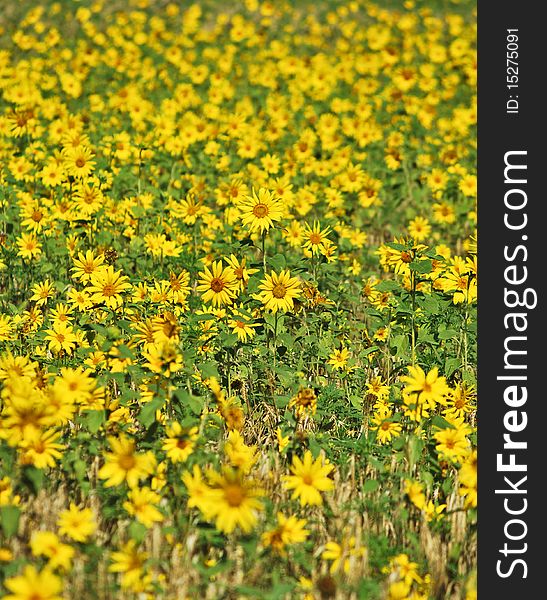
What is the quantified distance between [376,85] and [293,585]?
7986mm

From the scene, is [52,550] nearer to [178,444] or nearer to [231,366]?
[178,444]

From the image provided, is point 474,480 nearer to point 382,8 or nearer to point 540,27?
point 540,27

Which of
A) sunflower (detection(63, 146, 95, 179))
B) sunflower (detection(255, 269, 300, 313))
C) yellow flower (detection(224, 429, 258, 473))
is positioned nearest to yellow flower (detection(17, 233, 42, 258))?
sunflower (detection(63, 146, 95, 179))

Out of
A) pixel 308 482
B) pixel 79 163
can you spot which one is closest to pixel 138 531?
pixel 308 482

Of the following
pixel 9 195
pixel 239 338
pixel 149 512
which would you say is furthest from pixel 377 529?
pixel 9 195

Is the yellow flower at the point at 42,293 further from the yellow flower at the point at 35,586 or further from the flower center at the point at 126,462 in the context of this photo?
the yellow flower at the point at 35,586

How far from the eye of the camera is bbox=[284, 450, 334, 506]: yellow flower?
310cm

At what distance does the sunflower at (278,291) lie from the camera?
418 centimetres

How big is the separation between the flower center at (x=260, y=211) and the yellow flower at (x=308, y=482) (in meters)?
1.62

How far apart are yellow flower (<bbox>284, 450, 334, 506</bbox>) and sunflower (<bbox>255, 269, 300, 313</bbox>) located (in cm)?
114

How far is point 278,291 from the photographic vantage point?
420 centimetres

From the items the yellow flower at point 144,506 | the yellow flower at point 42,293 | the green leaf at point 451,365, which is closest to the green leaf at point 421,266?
the green leaf at point 451,365

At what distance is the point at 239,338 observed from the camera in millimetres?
4254

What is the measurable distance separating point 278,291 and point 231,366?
0.58m
